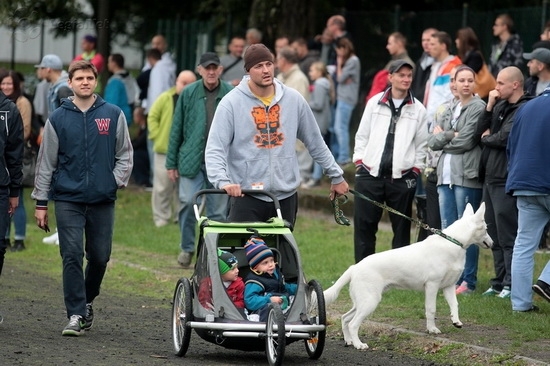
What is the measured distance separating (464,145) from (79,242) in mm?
4023

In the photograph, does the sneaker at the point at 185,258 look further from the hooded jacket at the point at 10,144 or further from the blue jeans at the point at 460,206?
the hooded jacket at the point at 10,144

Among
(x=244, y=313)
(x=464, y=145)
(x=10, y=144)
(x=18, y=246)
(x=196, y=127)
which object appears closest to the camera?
(x=244, y=313)

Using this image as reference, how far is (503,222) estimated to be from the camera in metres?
12.1

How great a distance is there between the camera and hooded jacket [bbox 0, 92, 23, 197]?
10.5m

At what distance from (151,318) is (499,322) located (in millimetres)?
3157

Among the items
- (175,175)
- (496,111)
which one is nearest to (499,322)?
(496,111)

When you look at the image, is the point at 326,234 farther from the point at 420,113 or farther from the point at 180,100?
the point at 420,113

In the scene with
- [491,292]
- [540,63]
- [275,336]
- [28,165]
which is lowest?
[491,292]

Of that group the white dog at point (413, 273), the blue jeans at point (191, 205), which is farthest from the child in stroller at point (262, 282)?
the blue jeans at point (191, 205)

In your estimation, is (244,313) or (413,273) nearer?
(244,313)

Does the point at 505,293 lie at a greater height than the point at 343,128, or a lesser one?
lesser

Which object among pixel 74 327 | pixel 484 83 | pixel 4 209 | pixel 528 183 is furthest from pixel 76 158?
pixel 484 83

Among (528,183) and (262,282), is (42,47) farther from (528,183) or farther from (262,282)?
(262,282)

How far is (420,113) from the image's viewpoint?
1266 cm
